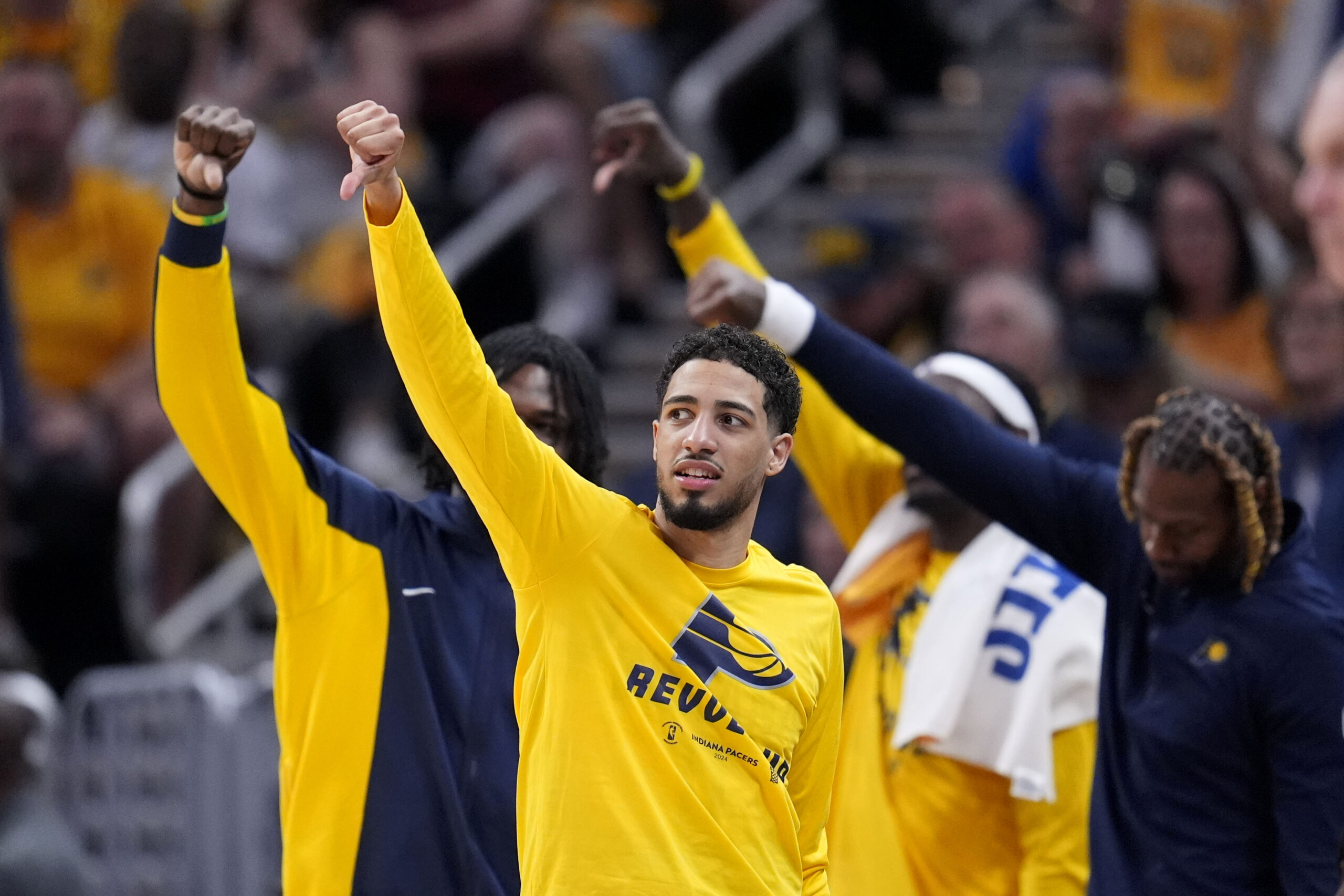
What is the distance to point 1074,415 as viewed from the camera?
7004 mm

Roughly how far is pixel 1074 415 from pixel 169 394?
13.6 feet

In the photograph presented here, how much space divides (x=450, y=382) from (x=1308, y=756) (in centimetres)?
167

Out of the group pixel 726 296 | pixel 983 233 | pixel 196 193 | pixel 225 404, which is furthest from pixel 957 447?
pixel 983 233

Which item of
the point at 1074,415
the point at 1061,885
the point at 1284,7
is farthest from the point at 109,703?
the point at 1284,7

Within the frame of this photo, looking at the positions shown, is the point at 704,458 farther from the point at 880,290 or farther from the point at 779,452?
the point at 880,290

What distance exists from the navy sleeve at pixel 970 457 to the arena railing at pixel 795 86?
5.40 meters

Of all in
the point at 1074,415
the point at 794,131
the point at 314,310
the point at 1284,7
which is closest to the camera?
the point at 1074,415

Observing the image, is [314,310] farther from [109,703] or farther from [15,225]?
[109,703]

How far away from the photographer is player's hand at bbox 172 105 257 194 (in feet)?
11.1

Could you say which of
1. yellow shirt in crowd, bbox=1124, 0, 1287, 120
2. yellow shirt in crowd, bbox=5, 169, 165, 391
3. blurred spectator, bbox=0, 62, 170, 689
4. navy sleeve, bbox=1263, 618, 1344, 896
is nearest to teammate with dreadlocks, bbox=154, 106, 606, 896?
navy sleeve, bbox=1263, 618, 1344, 896

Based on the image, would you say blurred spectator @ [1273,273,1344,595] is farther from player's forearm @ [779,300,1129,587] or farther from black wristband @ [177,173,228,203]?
black wristband @ [177,173,228,203]

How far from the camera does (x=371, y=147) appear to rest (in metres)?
3.00

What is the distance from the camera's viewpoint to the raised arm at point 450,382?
3008 millimetres

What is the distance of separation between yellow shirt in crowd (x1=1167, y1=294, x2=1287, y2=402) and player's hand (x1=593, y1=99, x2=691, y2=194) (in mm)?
3282
